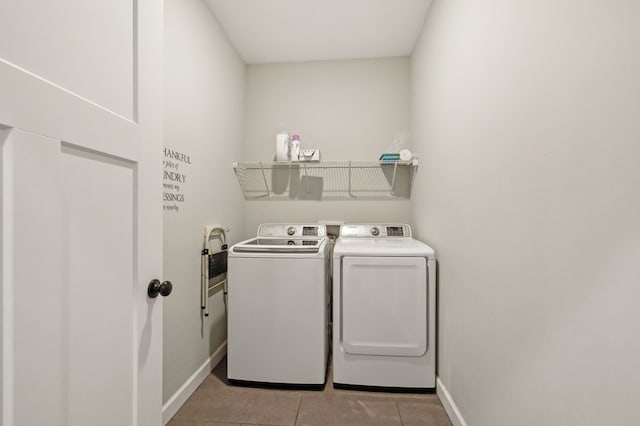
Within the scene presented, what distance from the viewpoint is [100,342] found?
2.23 ft

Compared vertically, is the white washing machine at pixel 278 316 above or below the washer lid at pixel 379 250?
below

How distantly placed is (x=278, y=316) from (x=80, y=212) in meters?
1.35

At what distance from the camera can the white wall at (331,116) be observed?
261 centimetres

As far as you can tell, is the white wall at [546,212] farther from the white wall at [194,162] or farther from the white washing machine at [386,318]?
the white wall at [194,162]

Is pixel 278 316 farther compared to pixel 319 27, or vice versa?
pixel 319 27

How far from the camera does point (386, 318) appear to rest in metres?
1.74

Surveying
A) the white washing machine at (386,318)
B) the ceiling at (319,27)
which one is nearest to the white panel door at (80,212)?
the white washing machine at (386,318)

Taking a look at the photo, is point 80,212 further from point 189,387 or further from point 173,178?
point 189,387

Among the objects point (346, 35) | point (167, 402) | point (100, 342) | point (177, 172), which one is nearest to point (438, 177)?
point (346, 35)

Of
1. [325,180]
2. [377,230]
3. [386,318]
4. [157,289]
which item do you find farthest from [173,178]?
[377,230]

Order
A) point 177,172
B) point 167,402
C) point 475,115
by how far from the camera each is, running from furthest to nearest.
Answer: point 177,172 < point 167,402 < point 475,115

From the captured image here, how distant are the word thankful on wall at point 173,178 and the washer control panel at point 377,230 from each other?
1329 millimetres

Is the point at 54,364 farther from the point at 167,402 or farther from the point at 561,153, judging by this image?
the point at 561,153

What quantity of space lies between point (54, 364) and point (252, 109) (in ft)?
8.38
